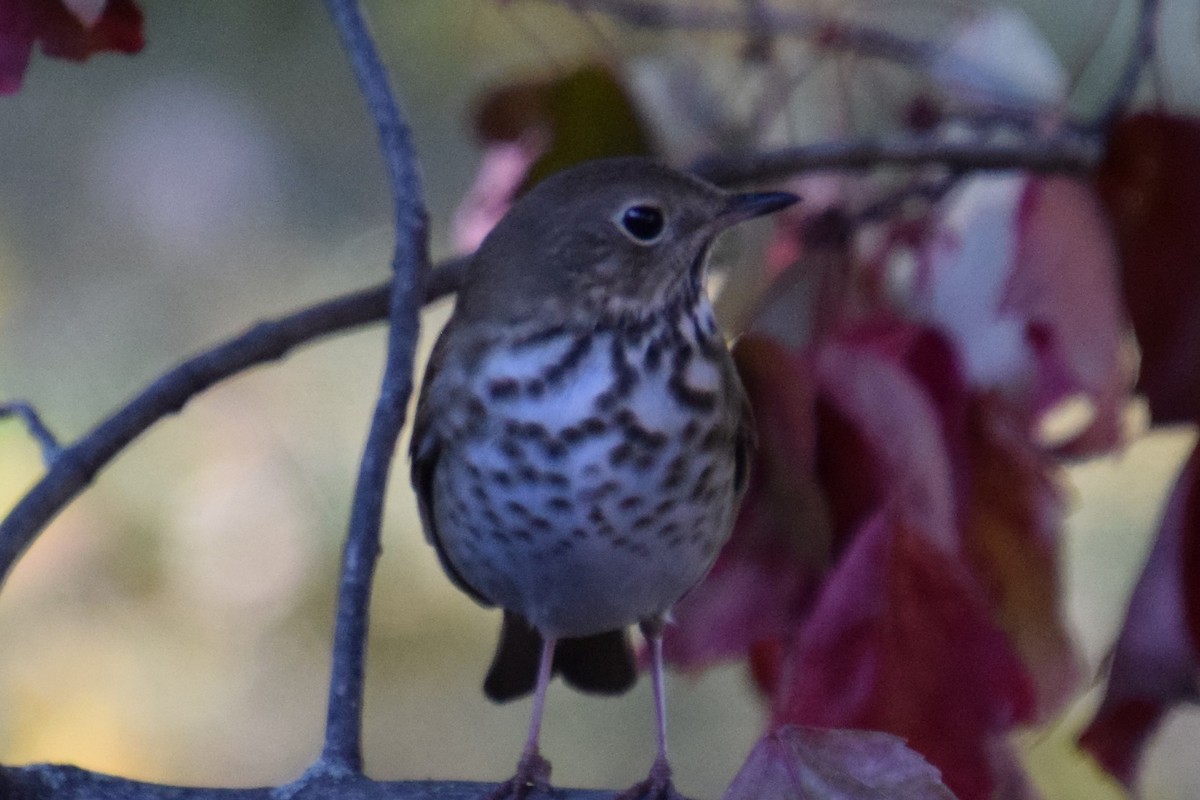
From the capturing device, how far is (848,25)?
1.32m

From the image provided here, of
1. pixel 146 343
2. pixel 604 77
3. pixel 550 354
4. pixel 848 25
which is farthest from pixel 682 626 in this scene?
pixel 146 343

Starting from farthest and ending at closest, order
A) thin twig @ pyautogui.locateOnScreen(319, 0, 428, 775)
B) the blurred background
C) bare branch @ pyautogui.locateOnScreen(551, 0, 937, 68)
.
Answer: the blurred background, bare branch @ pyautogui.locateOnScreen(551, 0, 937, 68), thin twig @ pyautogui.locateOnScreen(319, 0, 428, 775)

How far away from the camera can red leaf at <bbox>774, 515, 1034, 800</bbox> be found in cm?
88

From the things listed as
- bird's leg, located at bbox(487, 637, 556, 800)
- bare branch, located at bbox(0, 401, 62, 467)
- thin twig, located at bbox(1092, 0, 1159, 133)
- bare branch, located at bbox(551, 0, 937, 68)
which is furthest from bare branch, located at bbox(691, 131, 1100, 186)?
bare branch, located at bbox(0, 401, 62, 467)

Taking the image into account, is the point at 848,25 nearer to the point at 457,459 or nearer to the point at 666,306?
the point at 666,306

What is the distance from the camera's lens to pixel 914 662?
2.94 ft

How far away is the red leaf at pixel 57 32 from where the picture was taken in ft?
2.70

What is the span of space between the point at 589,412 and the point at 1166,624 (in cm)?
37

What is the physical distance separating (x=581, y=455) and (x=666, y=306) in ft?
0.45

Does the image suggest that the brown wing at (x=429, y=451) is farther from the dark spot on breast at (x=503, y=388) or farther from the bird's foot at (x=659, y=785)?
the bird's foot at (x=659, y=785)

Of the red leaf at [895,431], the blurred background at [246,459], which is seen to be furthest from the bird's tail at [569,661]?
the blurred background at [246,459]

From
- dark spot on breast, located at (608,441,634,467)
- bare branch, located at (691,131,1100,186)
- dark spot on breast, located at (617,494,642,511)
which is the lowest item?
dark spot on breast, located at (617,494,642,511)

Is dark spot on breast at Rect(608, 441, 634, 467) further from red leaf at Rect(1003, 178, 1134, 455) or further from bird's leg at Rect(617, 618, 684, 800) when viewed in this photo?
red leaf at Rect(1003, 178, 1134, 455)

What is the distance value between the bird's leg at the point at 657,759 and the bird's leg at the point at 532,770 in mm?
60
